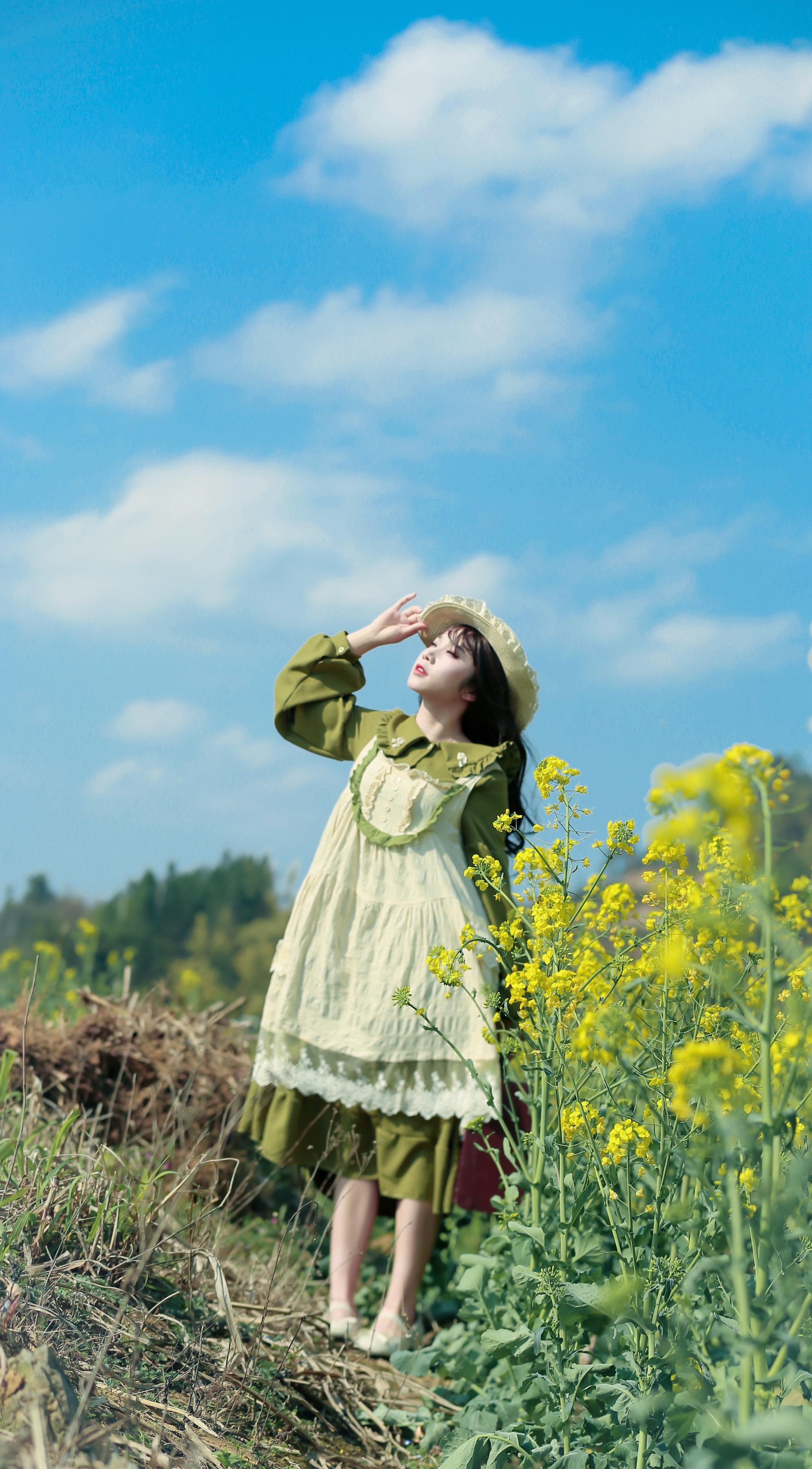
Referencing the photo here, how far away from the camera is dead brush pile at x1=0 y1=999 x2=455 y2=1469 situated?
178 centimetres

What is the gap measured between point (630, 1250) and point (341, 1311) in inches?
76.4

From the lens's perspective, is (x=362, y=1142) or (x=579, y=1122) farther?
(x=362, y=1142)

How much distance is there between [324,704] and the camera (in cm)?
402

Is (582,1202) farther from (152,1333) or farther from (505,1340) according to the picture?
(152,1333)

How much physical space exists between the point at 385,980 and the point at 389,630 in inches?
45.3

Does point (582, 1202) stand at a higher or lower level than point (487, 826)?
lower

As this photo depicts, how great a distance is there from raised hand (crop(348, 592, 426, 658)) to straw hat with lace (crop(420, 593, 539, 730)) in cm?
7

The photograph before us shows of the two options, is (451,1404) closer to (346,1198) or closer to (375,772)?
(346,1198)

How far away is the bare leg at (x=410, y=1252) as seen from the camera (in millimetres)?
3574

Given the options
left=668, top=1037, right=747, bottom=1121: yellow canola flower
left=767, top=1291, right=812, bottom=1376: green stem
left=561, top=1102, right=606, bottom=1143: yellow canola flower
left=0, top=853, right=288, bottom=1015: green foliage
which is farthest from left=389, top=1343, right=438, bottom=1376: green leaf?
left=0, top=853, right=288, bottom=1015: green foliage

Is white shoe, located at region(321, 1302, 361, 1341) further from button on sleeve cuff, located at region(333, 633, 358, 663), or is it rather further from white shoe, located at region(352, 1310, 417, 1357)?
button on sleeve cuff, located at region(333, 633, 358, 663)

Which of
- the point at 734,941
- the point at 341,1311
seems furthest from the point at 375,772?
the point at 734,941

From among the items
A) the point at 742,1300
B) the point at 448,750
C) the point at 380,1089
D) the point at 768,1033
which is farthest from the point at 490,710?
the point at 742,1300

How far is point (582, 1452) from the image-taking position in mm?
2053
